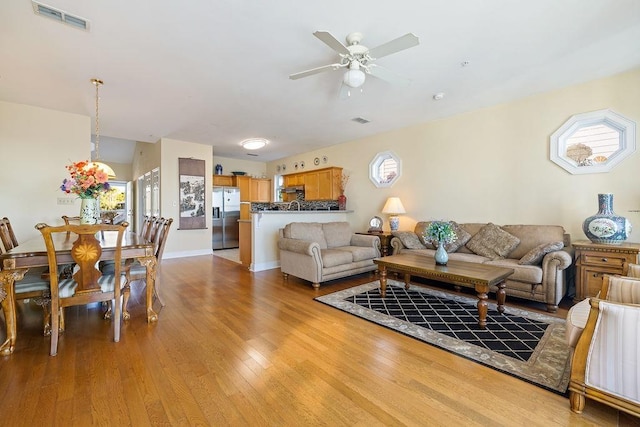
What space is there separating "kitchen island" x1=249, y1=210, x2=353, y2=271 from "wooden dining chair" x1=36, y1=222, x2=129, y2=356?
2.68m

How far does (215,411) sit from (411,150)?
5118mm

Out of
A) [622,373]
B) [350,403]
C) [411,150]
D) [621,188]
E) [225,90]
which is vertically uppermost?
[225,90]

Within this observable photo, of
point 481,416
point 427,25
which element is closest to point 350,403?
point 481,416

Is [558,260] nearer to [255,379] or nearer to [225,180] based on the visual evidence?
[255,379]

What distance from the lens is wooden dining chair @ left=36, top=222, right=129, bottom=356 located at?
6.97ft

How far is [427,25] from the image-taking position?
8.19 ft

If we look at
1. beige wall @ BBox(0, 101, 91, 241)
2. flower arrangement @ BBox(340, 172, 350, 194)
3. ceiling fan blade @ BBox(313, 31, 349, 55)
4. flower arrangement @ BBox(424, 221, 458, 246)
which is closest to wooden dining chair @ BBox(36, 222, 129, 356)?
ceiling fan blade @ BBox(313, 31, 349, 55)

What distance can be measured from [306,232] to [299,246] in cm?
56

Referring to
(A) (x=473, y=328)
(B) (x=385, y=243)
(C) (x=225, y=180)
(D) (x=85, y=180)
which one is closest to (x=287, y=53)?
(D) (x=85, y=180)

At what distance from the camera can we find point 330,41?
89.8 inches

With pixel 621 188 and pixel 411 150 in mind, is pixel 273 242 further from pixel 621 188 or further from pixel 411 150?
pixel 621 188

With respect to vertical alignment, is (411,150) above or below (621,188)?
above

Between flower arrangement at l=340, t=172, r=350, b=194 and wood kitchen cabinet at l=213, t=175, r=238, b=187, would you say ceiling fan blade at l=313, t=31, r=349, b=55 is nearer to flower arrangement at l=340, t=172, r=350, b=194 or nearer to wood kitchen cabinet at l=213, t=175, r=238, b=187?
flower arrangement at l=340, t=172, r=350, b=194

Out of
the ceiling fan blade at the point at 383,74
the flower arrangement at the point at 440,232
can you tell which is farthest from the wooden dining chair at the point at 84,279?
the flower arrangement at the point at 440,232
